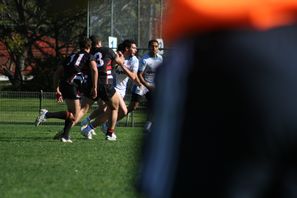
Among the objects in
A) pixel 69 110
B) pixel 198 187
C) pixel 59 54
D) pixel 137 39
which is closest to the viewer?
pixel 198 187

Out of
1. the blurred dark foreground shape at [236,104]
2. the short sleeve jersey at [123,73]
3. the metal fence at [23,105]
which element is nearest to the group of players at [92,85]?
the short sleeve jersey at [123,73]

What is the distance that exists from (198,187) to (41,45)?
48.0 m

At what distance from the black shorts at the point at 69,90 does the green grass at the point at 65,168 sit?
2.51ft

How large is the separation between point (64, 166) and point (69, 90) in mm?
4199

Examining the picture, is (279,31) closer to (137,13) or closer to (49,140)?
(49,140)

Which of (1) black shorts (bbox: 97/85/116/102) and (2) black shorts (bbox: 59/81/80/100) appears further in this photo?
(1) black shorts (bbox: 97/85/116/102)

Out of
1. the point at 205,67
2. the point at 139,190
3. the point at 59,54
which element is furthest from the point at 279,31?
the point at 59,54

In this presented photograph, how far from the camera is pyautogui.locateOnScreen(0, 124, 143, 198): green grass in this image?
301 inches

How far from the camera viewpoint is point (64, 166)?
9695 mm

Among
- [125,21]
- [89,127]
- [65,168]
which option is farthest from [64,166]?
[125,21]

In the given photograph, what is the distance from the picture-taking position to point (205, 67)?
1604 mm

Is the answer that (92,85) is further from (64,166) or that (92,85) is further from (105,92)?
(64,166)

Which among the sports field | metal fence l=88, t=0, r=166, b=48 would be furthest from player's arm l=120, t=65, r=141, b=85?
metal fence l=88, t=0, r=166, b=48

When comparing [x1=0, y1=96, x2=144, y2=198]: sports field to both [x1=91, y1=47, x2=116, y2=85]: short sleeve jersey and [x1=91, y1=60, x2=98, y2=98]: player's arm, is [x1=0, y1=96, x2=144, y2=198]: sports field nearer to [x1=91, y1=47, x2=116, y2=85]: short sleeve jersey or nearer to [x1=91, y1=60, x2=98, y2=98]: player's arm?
[x1=91, y1=60, x2=98, y2=98]: player's arm
